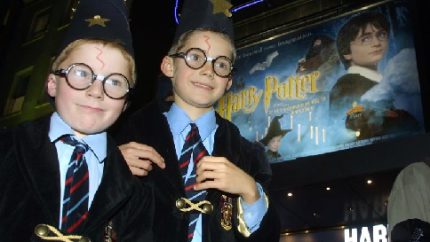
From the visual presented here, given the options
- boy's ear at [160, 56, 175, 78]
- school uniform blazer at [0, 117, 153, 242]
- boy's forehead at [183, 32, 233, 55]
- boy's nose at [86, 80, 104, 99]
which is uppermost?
boy's forehead at [183, 32, 233, 55]

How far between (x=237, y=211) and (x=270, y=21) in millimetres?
7693

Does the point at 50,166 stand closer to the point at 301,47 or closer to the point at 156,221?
the point at 156,221

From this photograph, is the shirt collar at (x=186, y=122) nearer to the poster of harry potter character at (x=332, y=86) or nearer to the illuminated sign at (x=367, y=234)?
the poster of harry potter character at (x=332, y=86)

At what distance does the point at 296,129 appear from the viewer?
812 cm

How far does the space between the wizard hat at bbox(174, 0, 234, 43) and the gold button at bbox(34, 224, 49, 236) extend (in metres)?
1.14

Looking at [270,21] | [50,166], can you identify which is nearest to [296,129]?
[270,21]

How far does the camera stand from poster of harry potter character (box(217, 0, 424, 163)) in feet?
23.4

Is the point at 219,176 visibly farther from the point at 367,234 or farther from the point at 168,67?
the point at 367,234

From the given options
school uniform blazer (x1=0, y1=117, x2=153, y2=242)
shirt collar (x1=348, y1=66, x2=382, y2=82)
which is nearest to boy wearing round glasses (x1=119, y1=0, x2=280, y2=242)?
school uniform blazer (x1=0, y1=117, x2=153, y2=242)

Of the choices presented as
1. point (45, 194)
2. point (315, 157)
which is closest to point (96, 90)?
point (45, 194)

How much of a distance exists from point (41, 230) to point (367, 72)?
6819 mm

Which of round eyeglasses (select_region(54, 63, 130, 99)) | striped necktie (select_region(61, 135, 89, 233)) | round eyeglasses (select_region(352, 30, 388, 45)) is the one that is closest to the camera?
striped necktie (select_region(61, 135, 89, 233))

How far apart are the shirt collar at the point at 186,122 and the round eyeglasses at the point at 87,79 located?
407mm

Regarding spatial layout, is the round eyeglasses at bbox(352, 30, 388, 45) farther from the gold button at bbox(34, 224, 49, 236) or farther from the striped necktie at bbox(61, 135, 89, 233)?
the gold button at bbox(34, 224, 49, 236)
